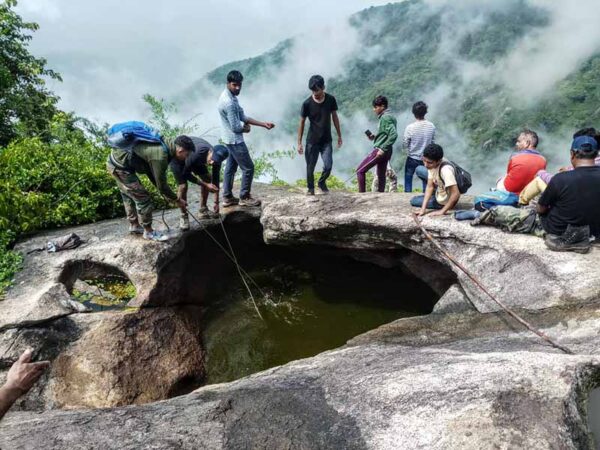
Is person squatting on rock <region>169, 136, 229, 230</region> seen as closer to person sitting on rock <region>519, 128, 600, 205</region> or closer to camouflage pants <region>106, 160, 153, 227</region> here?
camouflage pants <region>106, 160, 153, 227</region>

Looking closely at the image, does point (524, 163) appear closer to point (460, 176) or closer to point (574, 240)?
point (460, 176)

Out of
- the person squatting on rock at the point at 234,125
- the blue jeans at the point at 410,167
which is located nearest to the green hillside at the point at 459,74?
the blue jeans at the point at 410,167

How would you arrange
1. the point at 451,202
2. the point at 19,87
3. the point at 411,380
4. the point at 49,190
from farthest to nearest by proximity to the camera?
the point at 19,87 → the point at 49,190 → the point at 451,202 → the point at 411,380

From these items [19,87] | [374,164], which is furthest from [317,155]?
[19,87]

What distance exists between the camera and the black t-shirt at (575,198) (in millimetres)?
5430

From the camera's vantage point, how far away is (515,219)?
20.9 ft

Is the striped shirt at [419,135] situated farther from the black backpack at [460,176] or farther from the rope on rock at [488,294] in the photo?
the rope on rock at [488,294]

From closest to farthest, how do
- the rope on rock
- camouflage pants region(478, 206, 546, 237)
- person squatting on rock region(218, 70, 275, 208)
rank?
1. the rope on rock
2. camouflage pants region(478, 206, 546, 237)
3. person squatting on rock region(218, 70, 275, 208)

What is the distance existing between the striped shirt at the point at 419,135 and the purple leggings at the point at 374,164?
1.61 feet

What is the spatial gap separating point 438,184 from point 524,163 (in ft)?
4.15

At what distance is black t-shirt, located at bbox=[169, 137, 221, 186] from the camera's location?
7.88 meters

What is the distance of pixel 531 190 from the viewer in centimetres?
657

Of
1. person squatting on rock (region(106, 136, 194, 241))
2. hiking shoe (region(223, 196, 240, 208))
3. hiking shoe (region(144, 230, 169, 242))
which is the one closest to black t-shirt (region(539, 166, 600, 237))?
person squatting on rock (region(106, 136, 194, 241))

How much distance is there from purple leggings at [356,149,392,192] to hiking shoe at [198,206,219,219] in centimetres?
315
